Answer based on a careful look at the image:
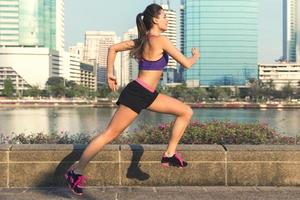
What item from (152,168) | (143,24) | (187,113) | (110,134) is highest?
(143,24)

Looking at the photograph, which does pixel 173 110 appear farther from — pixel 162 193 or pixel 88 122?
pixel 88 122

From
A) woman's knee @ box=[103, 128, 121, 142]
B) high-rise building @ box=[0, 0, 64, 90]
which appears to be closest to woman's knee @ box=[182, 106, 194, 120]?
woman's knee @ box=[103, 128, 121, 142]

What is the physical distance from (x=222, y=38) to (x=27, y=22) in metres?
69.9

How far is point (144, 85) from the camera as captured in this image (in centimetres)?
505

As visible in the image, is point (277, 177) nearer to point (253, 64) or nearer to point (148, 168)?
point (148, 168)

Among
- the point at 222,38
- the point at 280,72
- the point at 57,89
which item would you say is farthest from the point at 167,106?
the point at 280,72

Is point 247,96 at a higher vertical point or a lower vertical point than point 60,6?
lower

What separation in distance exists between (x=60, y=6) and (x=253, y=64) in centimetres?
8103

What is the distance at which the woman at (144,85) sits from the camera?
16.5 feet

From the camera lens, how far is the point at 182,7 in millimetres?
174875

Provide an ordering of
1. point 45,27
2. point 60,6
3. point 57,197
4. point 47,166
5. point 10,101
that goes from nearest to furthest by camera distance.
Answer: point 57,197 → point 47,166 → point 10,101 → point 45,27 → point 60,6

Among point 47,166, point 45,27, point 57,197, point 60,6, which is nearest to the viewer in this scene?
point 57,197

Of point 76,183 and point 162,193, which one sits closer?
point 76,183

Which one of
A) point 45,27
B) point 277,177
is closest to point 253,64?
point 45,27
